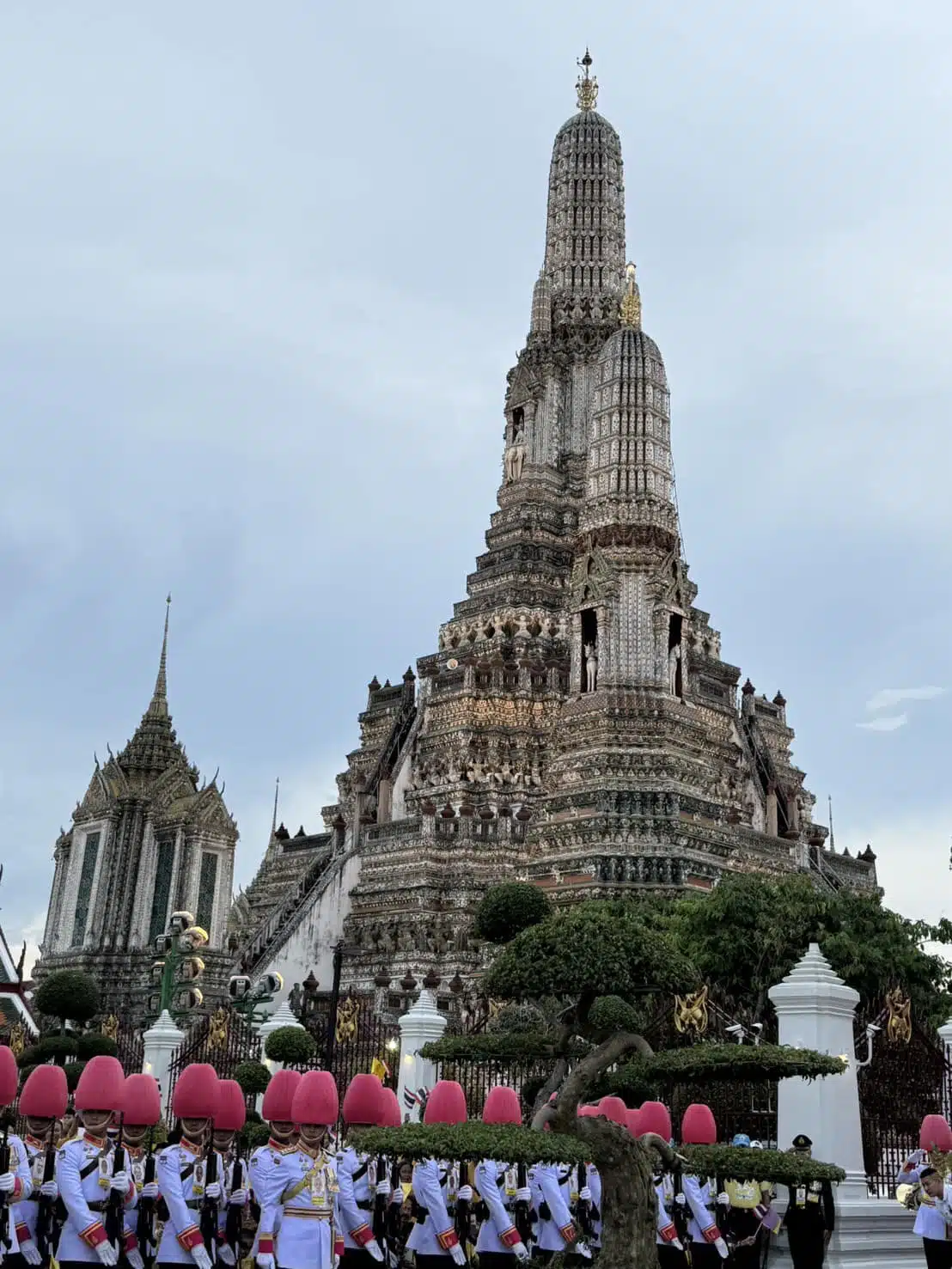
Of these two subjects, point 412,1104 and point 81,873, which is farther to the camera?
point 81,873

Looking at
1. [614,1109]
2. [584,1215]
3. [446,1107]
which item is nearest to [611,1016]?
[614,1109]

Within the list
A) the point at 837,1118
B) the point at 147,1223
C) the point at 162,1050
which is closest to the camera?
the point at 147,1223

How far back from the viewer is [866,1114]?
14.1m

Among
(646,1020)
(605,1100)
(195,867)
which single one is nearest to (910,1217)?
(605,1100)

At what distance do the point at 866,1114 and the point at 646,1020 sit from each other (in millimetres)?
2959

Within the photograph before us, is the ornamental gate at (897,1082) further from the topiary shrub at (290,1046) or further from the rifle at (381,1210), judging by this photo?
the topiary shrub at (290,1046)

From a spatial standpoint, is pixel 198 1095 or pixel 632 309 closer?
pixel 198 1095

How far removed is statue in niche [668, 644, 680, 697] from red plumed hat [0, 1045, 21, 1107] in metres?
30.0

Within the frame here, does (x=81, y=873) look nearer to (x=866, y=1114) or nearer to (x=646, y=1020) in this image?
(x=646, y=1020)

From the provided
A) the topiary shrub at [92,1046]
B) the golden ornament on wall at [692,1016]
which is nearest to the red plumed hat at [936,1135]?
the golden ornament on wall at [692,1016]

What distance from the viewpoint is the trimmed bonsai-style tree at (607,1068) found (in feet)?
32.3

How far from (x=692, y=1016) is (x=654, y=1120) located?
327cm

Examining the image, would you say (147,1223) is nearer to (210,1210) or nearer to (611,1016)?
(210,1210)

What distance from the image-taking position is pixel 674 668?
38.0m
